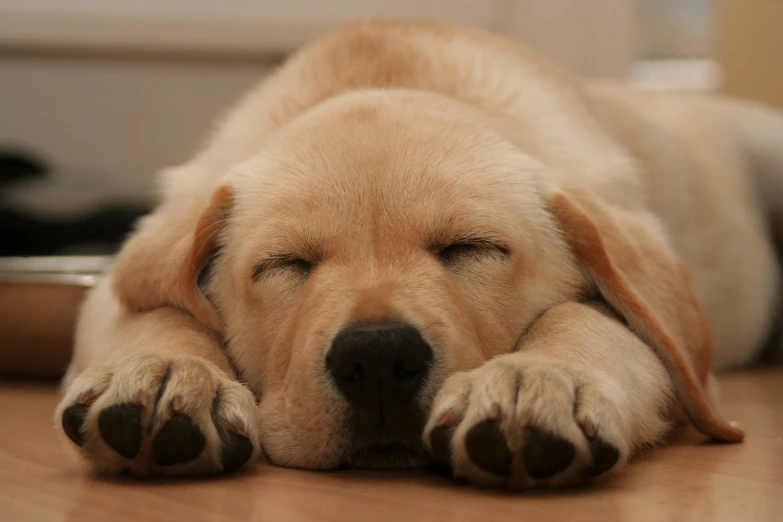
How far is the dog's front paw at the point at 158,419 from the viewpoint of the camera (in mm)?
1924

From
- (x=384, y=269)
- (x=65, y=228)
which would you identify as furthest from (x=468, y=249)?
(x=65, y=228)

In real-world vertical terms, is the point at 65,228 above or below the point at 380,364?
below

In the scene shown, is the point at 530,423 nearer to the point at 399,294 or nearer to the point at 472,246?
the point at 399,294

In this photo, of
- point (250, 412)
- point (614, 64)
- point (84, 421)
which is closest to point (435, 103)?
point (250, 412)

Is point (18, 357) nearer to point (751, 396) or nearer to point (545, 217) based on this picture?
point (545, 217)

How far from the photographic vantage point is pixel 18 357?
364 centimetres

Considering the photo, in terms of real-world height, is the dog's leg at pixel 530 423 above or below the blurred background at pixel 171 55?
above

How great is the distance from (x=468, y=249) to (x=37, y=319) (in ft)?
6.01

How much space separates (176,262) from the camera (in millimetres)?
2510

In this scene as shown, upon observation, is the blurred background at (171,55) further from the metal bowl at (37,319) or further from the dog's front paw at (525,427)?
the dog's front paw at (525,427)

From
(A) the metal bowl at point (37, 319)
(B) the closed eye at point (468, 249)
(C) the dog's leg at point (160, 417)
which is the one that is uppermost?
(B) the closed eye at point (468, 249)

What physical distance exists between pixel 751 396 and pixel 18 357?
2.39 meters

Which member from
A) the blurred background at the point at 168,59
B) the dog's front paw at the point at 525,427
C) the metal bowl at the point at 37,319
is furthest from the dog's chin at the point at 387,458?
the blurred background at the point at 168,59

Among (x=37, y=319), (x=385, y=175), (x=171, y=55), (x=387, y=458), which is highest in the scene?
(x=385, y=175)
